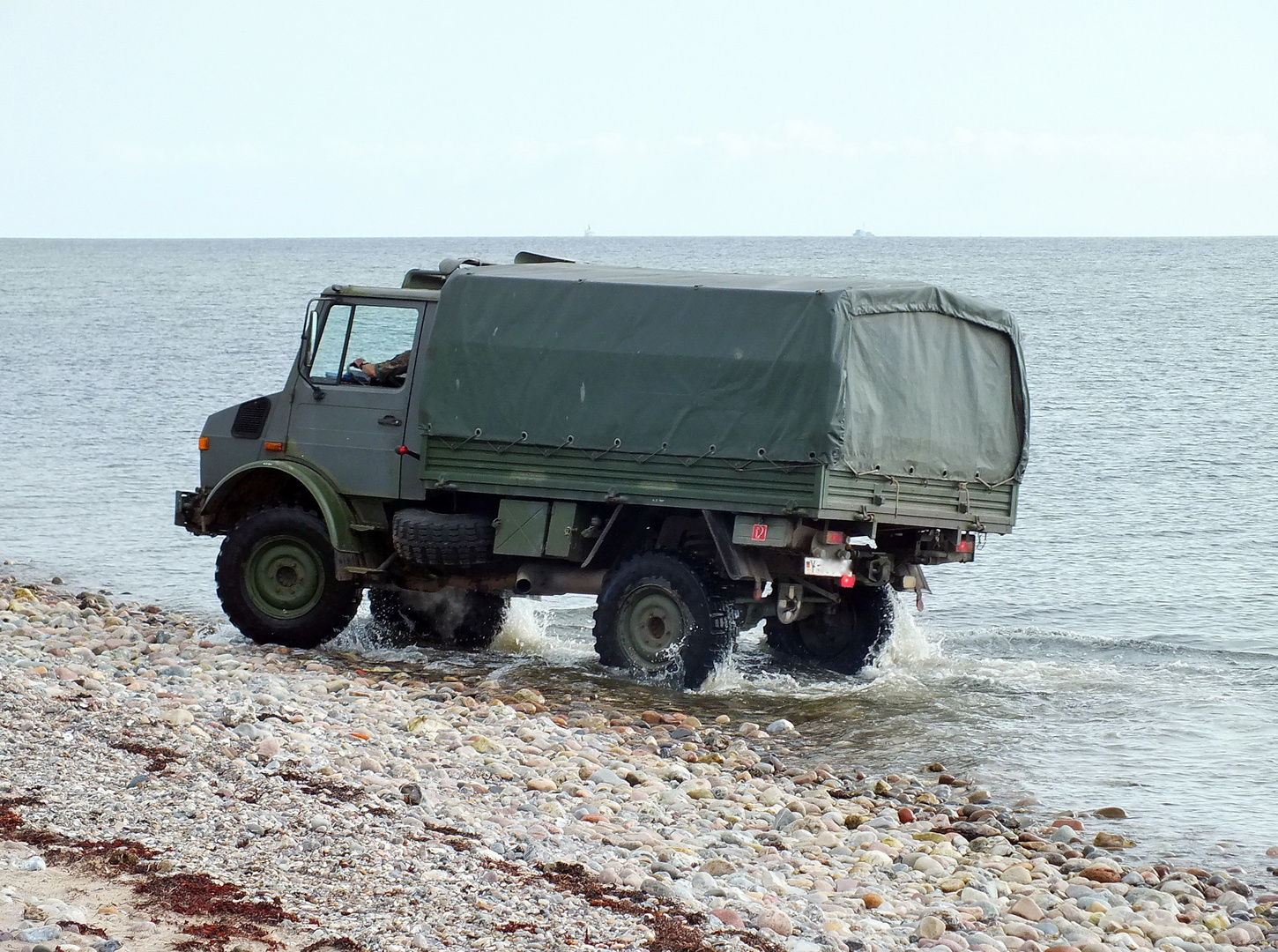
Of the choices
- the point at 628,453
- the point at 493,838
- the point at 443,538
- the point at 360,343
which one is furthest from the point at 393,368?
the point at 493,838

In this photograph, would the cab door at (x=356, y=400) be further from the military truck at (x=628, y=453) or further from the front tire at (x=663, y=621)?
the front tire at (x=663, y=621)

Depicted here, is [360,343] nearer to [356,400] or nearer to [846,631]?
[356,400]

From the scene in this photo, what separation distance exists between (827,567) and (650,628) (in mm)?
1577

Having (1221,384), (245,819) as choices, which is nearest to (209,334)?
(1221,384)

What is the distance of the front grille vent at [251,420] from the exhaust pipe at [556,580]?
2.43 m

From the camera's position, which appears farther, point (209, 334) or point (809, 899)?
point (209, 334)

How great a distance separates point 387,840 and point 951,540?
6295 millimetres

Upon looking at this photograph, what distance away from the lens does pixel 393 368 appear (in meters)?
12.7

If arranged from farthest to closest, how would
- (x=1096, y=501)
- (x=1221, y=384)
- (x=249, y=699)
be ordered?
(x=1221, y=384)
(x=1096, y=501)
(x=249, y=699)

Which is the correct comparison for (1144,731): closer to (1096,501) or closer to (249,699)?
(249,699)

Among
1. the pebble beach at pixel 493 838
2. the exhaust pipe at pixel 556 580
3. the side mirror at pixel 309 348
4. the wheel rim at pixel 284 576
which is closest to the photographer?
the pebble beach at pixel 493 838

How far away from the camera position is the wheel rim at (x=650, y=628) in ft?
39.7

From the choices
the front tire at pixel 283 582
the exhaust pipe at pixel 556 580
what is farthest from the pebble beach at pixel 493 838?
the front tire at pixel 283 582

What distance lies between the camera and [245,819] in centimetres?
728
